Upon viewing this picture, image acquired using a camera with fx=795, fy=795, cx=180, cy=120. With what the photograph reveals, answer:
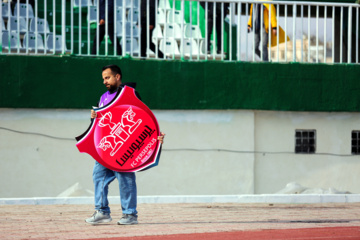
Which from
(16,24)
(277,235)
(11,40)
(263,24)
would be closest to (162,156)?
(263,24)

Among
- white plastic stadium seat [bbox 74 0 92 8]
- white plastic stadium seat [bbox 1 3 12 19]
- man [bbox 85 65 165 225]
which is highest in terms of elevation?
white plastic stadium seat [bbox 74 0 92 8]

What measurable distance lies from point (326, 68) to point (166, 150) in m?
3.42

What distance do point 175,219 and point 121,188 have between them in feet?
3.90

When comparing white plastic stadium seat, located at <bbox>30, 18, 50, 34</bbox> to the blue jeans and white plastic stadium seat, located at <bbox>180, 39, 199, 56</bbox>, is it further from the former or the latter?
the blue jeans

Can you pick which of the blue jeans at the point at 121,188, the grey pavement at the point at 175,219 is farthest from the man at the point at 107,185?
the grey pavement at the point at 175,219

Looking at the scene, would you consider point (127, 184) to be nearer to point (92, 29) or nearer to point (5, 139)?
point (5, 139)

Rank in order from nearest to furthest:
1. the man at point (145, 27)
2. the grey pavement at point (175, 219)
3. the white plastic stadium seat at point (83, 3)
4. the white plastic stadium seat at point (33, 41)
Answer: the grey pavement at point (175, 219) < the white plastic stadium seat at point (33, 41) < the man at point (145, 27) < the white plastic stadium seat at point (83, 3)

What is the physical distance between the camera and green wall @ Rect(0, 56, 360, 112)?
13.9m

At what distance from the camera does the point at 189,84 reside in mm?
14391

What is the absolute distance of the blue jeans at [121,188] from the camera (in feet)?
30.6

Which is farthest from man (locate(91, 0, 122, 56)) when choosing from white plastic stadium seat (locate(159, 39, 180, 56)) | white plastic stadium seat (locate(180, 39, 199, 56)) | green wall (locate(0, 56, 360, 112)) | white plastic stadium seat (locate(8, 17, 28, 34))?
white plastic stadium seat (locate(180, 39, 199, 56))

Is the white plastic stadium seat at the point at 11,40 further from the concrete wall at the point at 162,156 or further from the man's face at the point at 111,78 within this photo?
the man's face at the point at 111,78

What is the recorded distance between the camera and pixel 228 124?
47.8 feet

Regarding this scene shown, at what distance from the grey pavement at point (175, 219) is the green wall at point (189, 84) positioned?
2.26 metres
